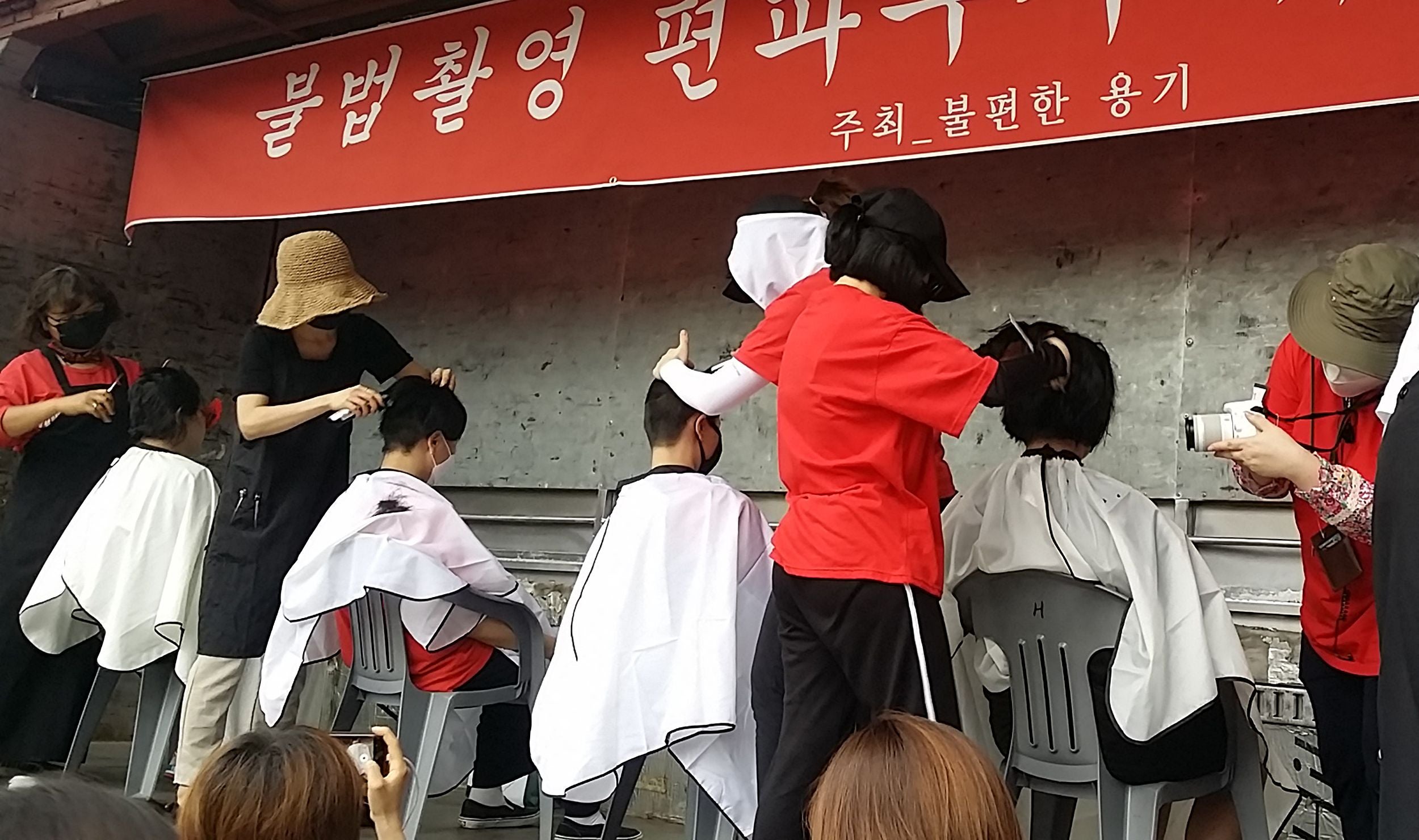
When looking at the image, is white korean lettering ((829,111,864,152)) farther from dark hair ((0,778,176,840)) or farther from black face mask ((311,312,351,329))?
dark hair ((0,778,176,840))

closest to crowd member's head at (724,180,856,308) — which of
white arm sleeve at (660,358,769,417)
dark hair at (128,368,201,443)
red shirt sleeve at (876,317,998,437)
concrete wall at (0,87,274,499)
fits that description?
white arm sleeve at (660,358,769,417)

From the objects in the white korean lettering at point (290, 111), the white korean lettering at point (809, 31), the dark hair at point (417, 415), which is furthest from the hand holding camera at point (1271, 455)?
the white korean lettering at point (290, 111)

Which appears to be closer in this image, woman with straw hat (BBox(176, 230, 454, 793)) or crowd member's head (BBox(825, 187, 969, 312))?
crowd member's head (BBox(825, 187, 969, 312))

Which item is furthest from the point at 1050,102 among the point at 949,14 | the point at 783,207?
the point at 783,207

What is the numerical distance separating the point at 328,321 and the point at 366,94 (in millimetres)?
→ 985

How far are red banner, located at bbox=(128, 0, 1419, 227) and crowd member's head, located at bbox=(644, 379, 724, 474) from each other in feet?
2.27

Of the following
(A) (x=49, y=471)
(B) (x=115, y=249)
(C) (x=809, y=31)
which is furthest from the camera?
(B) (x=115, y=249)

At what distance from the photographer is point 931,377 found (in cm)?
200

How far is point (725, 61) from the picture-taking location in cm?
315

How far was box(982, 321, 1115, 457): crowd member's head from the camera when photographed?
2318 millimetres

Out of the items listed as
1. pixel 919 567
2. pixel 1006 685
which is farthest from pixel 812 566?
pixel 1006 685

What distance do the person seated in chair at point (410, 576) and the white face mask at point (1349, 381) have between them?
177 cm

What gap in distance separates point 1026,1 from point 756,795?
1.77 meters

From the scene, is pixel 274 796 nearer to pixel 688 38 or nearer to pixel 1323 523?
pixel 1323 523
